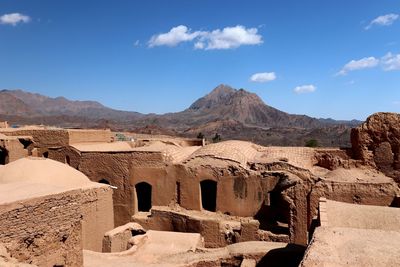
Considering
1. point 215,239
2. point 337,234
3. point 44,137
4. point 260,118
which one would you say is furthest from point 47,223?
point 260,118

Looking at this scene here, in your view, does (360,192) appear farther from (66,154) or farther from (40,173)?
(66,154)

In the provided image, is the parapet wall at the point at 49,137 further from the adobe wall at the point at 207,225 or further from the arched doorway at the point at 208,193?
the arched doorway at the point at 208,193

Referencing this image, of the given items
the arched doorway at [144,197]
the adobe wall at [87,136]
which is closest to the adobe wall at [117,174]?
the arched doorway at [144,197]

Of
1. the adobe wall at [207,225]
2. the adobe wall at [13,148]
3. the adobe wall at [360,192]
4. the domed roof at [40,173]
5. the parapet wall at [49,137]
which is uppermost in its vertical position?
the parapet wall at [49,137]

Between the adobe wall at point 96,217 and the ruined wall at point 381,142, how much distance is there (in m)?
10.2

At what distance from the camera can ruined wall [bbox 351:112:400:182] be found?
15297 mm

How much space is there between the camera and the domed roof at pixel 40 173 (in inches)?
465

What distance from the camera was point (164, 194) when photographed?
16.1m

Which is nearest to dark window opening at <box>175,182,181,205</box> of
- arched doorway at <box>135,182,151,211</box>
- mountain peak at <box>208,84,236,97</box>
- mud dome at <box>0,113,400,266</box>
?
mud dome at <box>0,113,400,266</box>

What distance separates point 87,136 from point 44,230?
513 inches

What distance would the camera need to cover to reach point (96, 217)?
12617 mm

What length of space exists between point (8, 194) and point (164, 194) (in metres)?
8.56

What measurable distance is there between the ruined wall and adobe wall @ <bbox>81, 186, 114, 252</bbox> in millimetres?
10174

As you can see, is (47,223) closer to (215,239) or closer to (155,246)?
(155,246)
